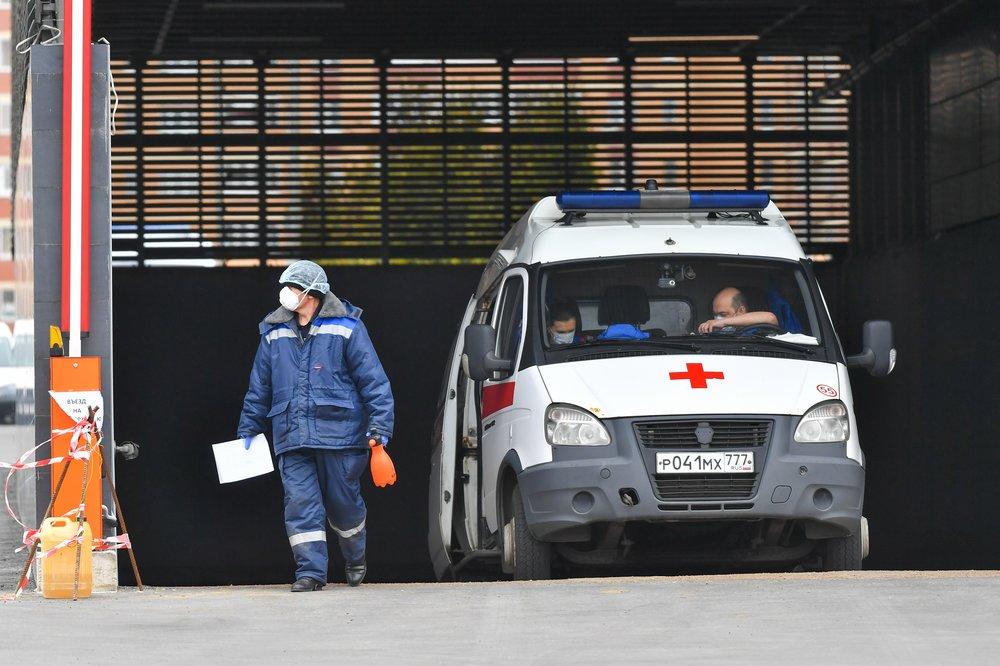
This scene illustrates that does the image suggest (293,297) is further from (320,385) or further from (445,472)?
(445,472)

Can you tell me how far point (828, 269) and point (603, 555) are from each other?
25.3 feet

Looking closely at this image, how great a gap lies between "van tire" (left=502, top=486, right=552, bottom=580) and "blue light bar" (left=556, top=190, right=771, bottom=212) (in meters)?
1.91

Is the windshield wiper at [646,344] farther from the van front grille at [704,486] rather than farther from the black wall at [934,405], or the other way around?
the black wall at [934,405]

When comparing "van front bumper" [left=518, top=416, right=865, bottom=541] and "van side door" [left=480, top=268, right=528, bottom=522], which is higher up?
"van side door" [left=480, top=268, right=528, bottom=522]

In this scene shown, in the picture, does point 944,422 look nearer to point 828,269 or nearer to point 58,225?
point 828,269

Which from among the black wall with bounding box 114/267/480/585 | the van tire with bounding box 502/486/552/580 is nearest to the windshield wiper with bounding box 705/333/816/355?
the van tire with bounding box 502/486/552/580

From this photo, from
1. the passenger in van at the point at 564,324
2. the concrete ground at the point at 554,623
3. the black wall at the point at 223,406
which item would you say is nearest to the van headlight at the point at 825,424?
the concrete ground at the point at 554,623

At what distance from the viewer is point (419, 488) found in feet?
54.3

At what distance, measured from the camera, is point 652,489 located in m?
9.33

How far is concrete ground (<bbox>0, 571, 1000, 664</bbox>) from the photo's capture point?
6891 millimetres

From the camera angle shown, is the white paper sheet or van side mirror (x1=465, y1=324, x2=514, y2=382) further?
van side mirror (x1=465, y1=324, x2=514, y2=382)

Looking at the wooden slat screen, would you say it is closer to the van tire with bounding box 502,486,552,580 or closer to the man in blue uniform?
the man in blue uniform

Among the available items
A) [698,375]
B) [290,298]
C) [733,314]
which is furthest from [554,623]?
[733,314]

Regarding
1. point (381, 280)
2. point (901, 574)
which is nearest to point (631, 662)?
point (901, 574)
